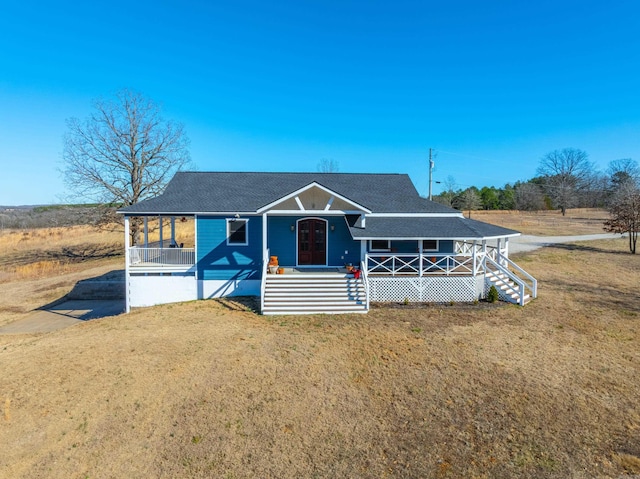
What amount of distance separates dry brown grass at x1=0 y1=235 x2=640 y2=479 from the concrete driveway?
1.71m

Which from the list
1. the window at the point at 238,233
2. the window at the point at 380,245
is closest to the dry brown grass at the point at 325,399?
the window at the point at 238,233

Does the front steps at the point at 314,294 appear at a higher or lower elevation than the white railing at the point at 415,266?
lower

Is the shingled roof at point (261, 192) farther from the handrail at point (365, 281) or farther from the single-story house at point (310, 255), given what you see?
the handrail at point (365, 281)

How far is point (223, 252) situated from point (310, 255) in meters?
4.18

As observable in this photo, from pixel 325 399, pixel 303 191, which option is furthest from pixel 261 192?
pixel 325 399

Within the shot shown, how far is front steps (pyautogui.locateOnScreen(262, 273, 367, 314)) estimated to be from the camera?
13203mm

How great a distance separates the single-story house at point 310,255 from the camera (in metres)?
14.1

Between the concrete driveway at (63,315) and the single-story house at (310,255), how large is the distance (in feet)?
7.28

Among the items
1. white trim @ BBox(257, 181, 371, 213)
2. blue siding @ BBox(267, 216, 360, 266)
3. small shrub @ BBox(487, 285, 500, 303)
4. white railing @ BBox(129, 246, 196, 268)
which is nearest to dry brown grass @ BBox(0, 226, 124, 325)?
white railing @ BBox(129, 246, 196, 268)

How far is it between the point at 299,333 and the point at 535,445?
22.5 feet

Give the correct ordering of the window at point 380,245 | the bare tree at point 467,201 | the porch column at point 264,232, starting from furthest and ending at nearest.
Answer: the bare tree at point 467,201 → the window at point 380,245 → the porch column at point 264,232

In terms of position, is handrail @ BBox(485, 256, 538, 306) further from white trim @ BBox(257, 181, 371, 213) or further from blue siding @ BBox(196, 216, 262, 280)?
blue siding @ BBox(196, 216, 262, 280)

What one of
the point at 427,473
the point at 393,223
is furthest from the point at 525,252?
the point at 427,473

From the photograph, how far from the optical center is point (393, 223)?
15891mm
